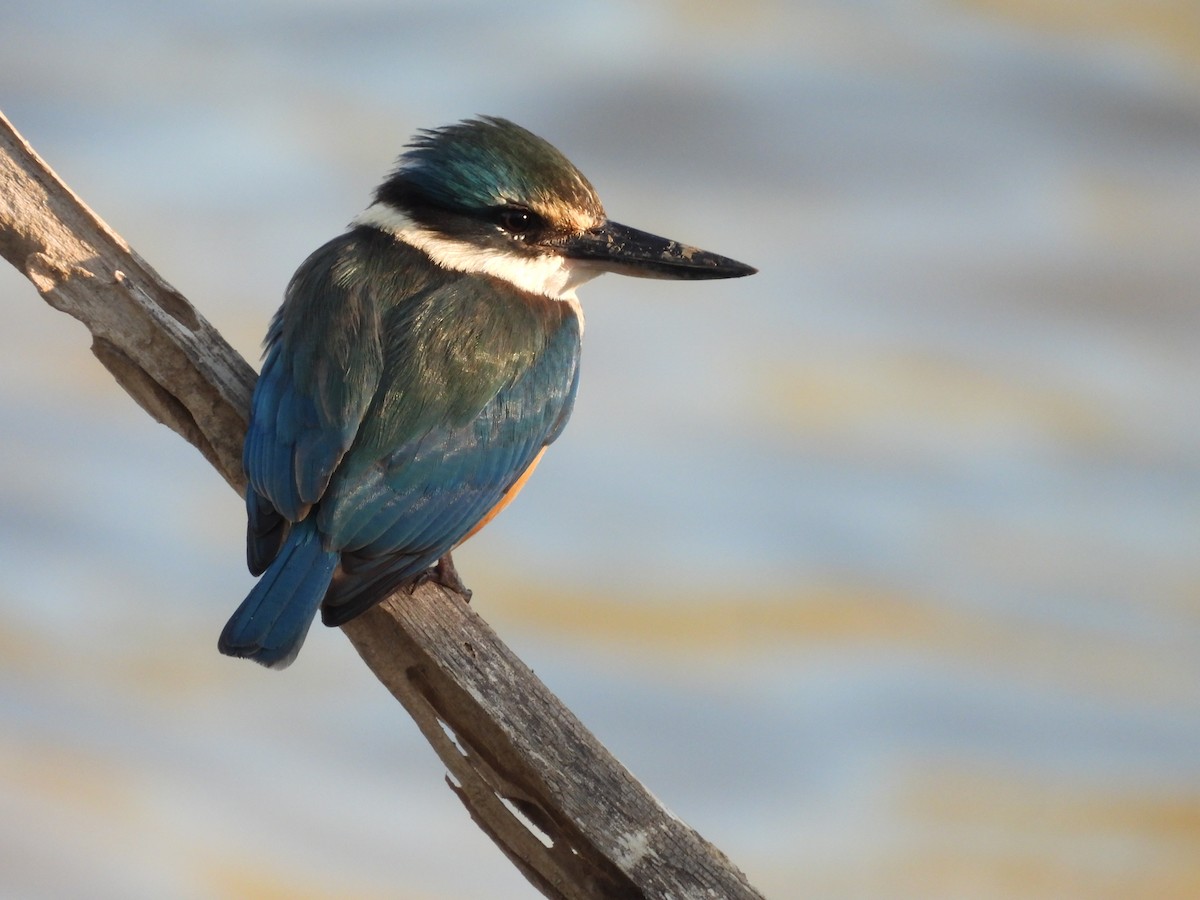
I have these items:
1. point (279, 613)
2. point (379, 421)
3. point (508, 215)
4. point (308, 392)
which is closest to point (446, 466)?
point (379, 421)

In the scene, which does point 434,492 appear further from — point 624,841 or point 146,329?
point 624,841

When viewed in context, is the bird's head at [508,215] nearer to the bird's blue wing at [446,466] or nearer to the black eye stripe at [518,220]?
the black eye stripe at [518,220]

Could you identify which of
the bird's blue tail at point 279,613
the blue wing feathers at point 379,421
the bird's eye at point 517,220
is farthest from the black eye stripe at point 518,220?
the bird's blue tail at point 279,613

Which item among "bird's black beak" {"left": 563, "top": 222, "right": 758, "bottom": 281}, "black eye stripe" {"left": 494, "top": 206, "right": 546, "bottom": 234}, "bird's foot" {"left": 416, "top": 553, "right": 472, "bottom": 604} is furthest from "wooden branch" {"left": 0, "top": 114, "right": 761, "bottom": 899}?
"bird's black beak" {"left": 563, "top": 222, "right": 758, "bottom": 281}

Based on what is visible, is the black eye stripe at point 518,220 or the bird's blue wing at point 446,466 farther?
the black eye stripe at point 518,220

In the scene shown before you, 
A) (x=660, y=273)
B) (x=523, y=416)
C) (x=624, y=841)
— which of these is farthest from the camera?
(x=660, y=273)

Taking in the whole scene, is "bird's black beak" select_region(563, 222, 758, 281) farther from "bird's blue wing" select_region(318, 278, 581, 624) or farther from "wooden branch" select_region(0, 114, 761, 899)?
"wooden branch" select_region(0, 114, 761, 899)

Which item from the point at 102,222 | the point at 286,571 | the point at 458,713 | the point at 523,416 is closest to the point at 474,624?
the point at 458,713
